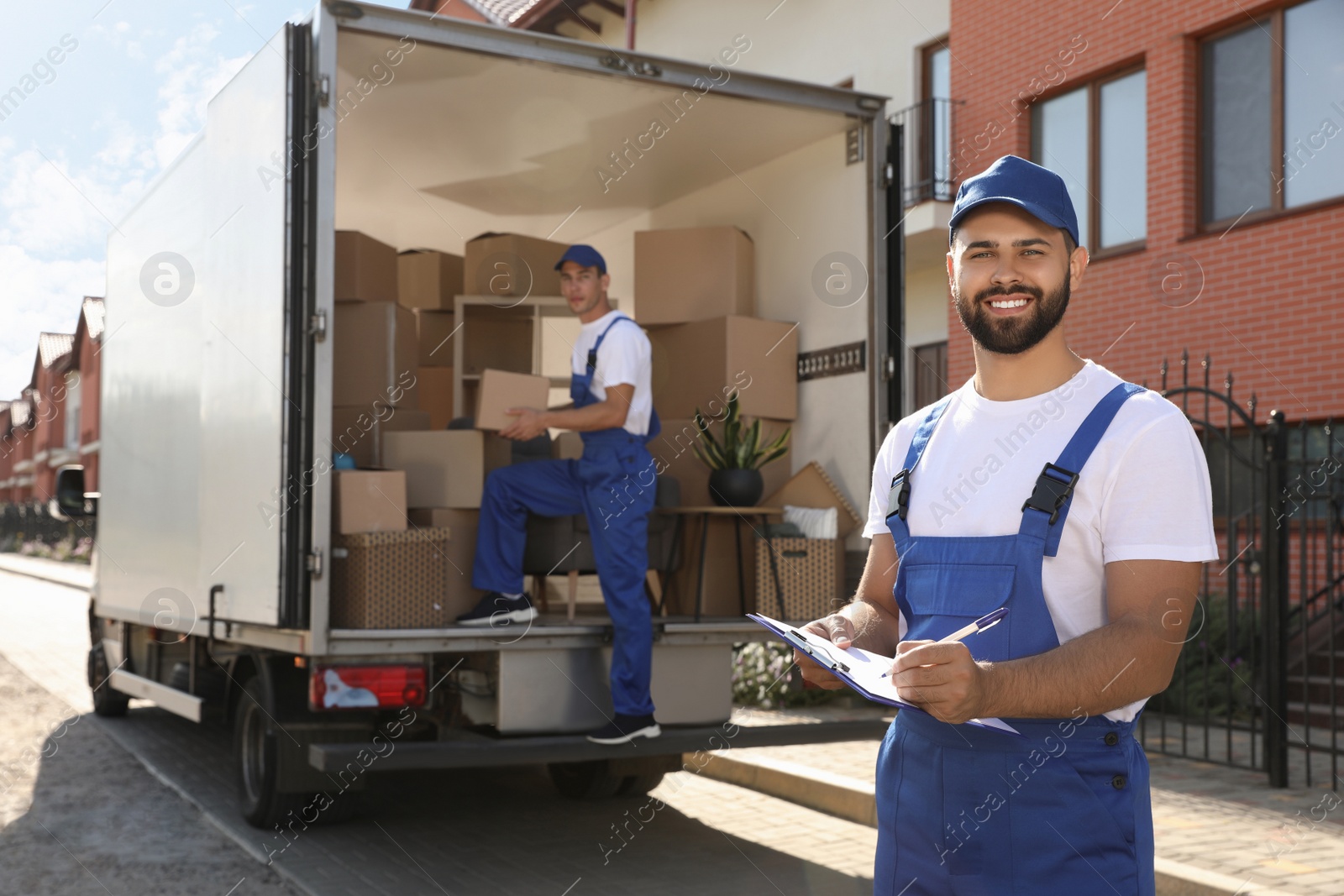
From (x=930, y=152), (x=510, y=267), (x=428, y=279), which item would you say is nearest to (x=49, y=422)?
(x=930, y=152)

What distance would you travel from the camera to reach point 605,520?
5680 mm

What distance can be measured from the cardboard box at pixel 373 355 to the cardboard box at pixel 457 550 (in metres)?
1.05

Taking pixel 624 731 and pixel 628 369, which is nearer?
pixel 624 731

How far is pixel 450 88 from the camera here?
20.7ft

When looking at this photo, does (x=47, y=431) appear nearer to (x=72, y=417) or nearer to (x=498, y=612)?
(x=72, y=417)

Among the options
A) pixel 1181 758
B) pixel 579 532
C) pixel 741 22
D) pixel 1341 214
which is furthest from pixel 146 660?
pixel 741 22

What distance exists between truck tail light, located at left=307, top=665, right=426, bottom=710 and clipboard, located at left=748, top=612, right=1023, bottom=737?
11.1 ft

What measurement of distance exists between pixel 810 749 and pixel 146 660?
4055 mm

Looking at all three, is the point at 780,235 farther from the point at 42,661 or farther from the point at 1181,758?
the point at 42,661

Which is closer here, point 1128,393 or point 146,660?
point 1128,393

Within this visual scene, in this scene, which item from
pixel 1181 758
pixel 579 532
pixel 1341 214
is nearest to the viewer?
pixel 579 532

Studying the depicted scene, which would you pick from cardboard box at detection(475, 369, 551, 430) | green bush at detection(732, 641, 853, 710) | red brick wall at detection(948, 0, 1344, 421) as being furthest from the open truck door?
red brick wall at detection(948, 0, 1344, 421)

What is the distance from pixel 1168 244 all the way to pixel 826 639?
35.8ft

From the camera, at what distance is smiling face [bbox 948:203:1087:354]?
2.13m
